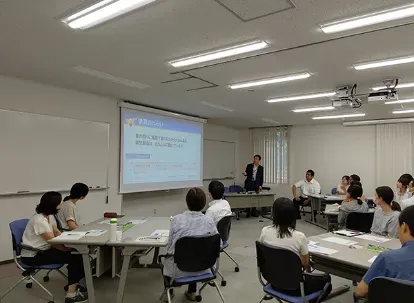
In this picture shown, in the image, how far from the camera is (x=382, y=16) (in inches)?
97.0

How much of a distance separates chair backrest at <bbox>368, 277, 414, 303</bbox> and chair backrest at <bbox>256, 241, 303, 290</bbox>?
60cm

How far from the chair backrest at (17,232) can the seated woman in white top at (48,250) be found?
0.09 meters

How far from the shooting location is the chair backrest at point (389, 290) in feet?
5.07

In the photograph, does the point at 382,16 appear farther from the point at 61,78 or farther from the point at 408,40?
the point at 61,78

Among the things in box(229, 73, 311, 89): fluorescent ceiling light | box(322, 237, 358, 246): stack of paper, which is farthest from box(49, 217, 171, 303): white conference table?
box(229, 73, 311, 89): fluorescent ceiling light

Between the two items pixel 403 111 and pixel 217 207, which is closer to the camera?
pixel 217 207

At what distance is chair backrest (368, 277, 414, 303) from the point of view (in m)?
1.55

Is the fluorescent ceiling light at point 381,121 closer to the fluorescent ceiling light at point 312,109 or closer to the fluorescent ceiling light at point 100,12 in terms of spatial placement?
the fluorescent ceiling light at point 312,109

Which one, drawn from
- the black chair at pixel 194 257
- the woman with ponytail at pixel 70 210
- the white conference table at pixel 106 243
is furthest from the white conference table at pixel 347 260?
the woman with ponytail at pixel 70 210

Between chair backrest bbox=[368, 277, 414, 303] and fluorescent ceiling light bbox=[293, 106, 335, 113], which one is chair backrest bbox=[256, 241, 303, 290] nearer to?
chair backrest bbox=[368, 277, 414, 303]

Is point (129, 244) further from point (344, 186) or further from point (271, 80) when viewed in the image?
point (344, 186)

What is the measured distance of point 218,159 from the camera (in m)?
9.47

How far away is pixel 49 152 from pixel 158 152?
2.31 metres

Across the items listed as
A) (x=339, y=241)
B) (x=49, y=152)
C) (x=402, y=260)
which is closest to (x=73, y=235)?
(x=49, y=152)
